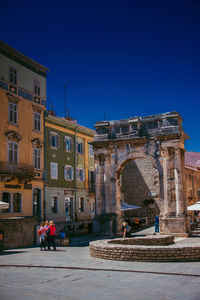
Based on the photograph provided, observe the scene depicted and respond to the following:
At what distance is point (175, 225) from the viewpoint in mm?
24656

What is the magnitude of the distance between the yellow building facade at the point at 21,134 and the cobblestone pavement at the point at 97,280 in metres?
15.9

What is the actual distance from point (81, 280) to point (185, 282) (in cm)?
285

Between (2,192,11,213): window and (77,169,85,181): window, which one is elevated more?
(77,169,85,181): window

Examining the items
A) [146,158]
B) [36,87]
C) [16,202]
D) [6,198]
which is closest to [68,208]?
[16,202]

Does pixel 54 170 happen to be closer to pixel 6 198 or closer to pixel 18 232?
pixel 6 198

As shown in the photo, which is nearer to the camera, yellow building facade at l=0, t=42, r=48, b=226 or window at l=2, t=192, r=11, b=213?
window at l=2, t=192, r=11, b=213

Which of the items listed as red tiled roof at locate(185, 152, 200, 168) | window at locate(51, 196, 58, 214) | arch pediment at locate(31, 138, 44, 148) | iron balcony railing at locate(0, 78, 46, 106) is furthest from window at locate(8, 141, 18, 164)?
red tiled roof at locate(185, 152, 200, 168)

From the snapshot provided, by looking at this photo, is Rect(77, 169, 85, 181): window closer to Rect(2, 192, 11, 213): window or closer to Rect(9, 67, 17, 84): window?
Rect(2, 192, 11, 213): window

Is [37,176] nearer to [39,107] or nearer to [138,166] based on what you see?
[39,107]

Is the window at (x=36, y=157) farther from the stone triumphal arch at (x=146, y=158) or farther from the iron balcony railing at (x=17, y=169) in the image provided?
the stone triumphal arch at (x=146, y=158)

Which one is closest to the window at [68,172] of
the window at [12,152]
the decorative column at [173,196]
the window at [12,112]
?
the window at [12,152]

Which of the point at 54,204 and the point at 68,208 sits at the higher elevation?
the point at 54,204

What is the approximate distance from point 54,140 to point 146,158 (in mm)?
12109

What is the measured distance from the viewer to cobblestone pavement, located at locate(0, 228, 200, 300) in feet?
27.5
